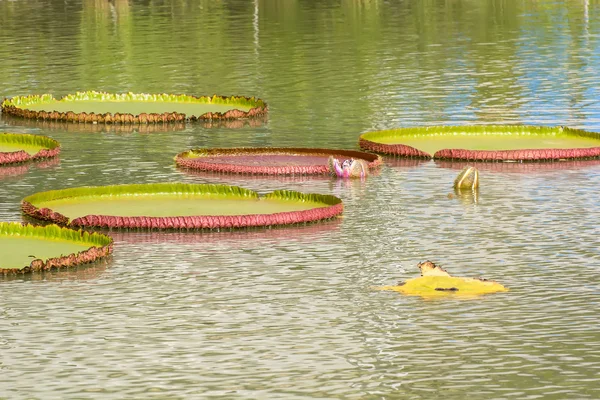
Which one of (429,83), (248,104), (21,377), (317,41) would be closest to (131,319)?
(21,377)

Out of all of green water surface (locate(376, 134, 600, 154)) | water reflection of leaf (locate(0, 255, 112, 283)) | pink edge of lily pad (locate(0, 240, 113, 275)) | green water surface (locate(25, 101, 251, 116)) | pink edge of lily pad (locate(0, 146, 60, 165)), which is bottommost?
water reflection of leaf (locate(0, 255, 112, 283))

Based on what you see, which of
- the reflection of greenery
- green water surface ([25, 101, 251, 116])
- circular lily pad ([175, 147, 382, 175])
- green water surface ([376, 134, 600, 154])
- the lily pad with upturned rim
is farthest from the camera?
the reflection of greenery

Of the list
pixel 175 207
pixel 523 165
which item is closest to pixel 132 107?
pixel 523 165

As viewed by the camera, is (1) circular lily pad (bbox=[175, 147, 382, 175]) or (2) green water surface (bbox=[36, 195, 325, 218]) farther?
(1) circular lily pad (bbox=[175, 147, 382, 175])

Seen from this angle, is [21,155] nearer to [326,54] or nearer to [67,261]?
[67,261]

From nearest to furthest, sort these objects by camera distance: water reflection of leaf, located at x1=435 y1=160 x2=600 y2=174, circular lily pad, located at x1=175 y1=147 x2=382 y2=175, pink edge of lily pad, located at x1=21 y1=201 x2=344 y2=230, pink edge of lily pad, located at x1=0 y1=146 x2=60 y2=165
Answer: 1. pink edge of lily pad, located at x1=21 y1=201 x2=344 y2=230
2. circular lily pad, located at x1=175 y1=147 x2=382 y2=175
3. water reflection of leaf, located at x1=435 y1=160 x2=600 y2=174
4. pink edge of lily pad, located at x1=0 y1=146 x2=60 y2=165

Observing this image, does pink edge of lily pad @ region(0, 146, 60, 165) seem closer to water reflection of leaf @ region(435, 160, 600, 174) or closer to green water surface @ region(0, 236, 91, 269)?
water reflection of leaf @ region(435, 160, 600, 174)

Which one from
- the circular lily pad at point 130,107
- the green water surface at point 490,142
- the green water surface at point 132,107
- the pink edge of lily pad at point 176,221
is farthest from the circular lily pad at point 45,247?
the green water surface at point 132,107

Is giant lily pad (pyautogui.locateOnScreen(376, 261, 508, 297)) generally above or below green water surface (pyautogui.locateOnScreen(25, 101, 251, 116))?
below

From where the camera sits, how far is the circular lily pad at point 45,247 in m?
13.8

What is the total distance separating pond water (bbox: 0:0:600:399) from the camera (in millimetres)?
10453

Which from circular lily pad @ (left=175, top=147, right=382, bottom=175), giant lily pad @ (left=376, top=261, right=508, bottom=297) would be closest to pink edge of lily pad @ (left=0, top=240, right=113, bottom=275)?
giant lily pad @ (left=376, top=261, right=508, bottom=297)

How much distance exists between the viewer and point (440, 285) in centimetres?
1295

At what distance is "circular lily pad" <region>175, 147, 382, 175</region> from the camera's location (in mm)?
19344
